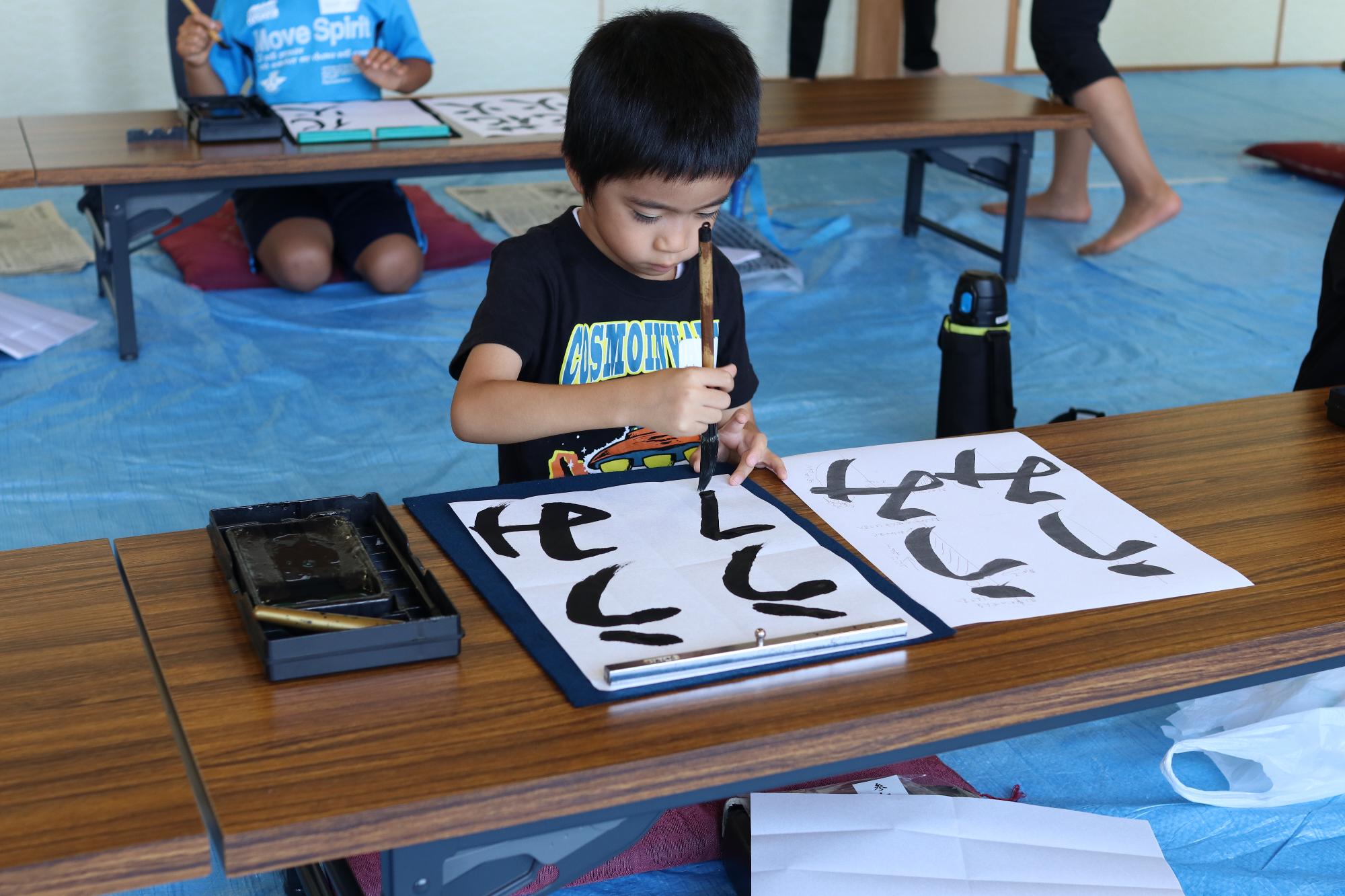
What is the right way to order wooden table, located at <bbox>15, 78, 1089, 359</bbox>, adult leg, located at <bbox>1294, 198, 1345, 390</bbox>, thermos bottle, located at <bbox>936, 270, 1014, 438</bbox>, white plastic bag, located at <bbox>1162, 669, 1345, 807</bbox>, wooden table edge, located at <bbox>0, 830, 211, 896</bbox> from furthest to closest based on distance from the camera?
wooden table, located at <bbox>15, 78, 1089, 359</bbox> → thermos bottle, located at <bbox>936, 270, 1014, 438</bbox> → adult leg, located at <bbox>1294, 198, 1345, 390</bbox> → white plastic bag, located at <bbox>1162, 669, 1345, 807</bbox> → wooden table edge, located at <bbox>0, 830, 211, 896</bbox>

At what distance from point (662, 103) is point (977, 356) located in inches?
45.8

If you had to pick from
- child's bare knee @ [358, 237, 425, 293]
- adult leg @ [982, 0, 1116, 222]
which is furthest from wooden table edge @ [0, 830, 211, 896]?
adult leg @ [982, 0, 1116, 222]

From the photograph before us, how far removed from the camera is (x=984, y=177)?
123 inches

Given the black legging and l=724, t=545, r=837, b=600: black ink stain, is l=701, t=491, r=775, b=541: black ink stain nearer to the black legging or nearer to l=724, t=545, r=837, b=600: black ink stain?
l=724, t=545, r=837, b=600: black ink stain

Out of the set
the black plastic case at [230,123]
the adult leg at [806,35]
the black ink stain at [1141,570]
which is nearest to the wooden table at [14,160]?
the black plastic case at [230,123]

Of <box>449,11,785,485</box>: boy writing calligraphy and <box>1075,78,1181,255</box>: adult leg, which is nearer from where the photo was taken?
<box>449,11,785,485</box>: boy writing calligraphy

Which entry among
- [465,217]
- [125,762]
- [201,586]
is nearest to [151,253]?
[465,217]

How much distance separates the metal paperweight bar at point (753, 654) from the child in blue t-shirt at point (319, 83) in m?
2.24

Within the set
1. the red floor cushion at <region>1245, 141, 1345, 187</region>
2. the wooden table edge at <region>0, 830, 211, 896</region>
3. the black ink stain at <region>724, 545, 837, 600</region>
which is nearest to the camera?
the wooden table edge at <region>0, 830, 211, 896</region>

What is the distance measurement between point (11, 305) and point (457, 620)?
231 cm

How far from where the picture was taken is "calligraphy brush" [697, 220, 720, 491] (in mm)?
965

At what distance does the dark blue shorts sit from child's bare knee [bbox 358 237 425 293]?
1.2 inches

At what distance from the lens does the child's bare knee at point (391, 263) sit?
287cm

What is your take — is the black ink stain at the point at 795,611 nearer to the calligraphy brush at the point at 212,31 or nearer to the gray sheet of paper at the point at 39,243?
the calligraphy brush at the point at 212,31
